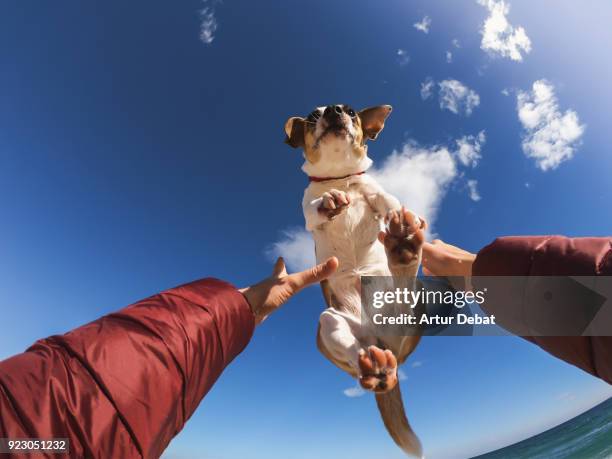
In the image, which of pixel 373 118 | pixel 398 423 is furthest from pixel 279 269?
pixel 373 118

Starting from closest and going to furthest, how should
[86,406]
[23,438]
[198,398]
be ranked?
[23,438] < [86,406] < [198,398]

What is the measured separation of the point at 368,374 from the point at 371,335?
1.61ft

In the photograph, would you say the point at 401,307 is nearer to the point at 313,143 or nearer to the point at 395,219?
the point at 395,219

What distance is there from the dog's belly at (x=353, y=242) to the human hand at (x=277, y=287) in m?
0.49

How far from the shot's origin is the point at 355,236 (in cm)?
305

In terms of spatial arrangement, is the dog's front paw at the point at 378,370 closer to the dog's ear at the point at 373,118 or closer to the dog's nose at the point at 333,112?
the dog's nose at the point at 333,112

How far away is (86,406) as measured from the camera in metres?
1.17

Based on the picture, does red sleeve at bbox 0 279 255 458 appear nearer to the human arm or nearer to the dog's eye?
the human arm

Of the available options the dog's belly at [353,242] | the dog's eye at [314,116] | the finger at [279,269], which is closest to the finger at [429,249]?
the dog's belly at [353,242]

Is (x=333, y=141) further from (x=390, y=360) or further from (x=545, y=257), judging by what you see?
(x=545, y=257)

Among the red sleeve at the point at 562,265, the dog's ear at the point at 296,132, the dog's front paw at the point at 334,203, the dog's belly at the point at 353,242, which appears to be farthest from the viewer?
the dog's ear at the point at 296,132

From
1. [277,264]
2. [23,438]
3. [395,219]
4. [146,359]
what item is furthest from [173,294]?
[395,219]

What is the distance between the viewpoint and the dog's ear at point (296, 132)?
360 centimetres

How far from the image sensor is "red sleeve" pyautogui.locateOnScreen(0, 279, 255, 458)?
3.58 ft
